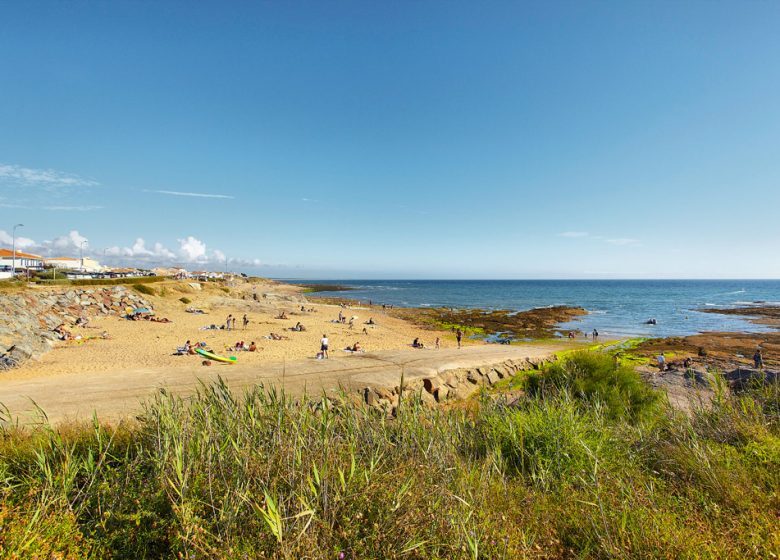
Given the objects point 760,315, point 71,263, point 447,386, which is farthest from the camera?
point 71,263

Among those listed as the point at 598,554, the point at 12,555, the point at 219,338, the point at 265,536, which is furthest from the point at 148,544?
the point at 219,338

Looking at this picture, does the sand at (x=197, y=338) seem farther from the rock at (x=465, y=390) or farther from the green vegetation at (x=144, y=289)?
the rock at (x=465, y=390)

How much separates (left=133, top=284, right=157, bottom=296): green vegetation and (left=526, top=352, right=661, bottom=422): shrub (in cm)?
4612

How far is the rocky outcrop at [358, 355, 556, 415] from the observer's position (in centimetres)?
1004

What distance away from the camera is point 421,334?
3312 centimetres

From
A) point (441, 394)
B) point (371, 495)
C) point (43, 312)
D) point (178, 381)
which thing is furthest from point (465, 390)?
point (43, 312)

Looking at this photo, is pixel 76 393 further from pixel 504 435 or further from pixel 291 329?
pixel 291 329

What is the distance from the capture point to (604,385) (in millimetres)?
8727

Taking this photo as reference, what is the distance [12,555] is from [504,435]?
5.18 metres

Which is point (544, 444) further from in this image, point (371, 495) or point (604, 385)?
point (604, 385)

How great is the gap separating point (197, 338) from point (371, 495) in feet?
81.0

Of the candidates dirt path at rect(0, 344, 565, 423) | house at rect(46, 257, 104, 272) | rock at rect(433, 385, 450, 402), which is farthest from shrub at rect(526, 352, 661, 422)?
house at rect(46, 257, 104, 272)

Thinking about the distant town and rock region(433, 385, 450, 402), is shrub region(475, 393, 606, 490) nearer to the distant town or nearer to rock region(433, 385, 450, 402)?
rock region(433, 385, 450, 402)

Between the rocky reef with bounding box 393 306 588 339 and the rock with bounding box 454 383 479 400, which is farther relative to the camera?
the rocky reef with bounding box 393 306 588 339
